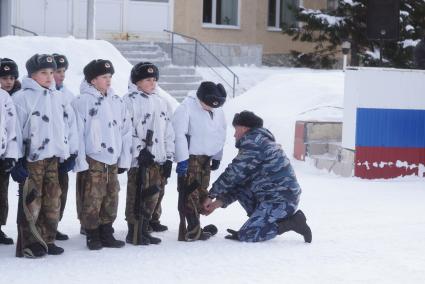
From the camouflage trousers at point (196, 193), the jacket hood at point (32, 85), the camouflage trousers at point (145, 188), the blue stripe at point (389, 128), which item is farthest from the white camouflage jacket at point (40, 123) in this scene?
the blue stripe at point (389, 128)

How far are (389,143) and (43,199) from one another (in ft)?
21.8

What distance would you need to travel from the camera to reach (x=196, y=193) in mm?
8016

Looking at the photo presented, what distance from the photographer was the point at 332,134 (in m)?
13.9

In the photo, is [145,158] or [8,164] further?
[145,158]

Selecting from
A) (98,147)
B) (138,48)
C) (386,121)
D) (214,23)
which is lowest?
(386,121)

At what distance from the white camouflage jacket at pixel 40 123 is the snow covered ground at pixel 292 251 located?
2.65 feet

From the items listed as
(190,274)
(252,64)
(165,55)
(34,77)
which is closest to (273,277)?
(190,274)

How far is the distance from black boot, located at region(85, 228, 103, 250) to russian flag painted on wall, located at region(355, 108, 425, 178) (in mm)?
5933

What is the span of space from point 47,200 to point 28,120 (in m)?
0.63

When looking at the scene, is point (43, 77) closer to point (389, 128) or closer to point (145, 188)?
point (145, 188)

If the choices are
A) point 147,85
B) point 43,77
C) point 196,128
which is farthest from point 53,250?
point 196,128

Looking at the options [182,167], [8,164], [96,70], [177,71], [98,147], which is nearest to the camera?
[8,164]

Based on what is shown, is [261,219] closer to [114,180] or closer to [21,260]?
[114,180]

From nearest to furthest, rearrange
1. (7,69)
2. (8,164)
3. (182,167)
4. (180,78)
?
(8,164) < (7,69) < (182,167) < (180,78)
